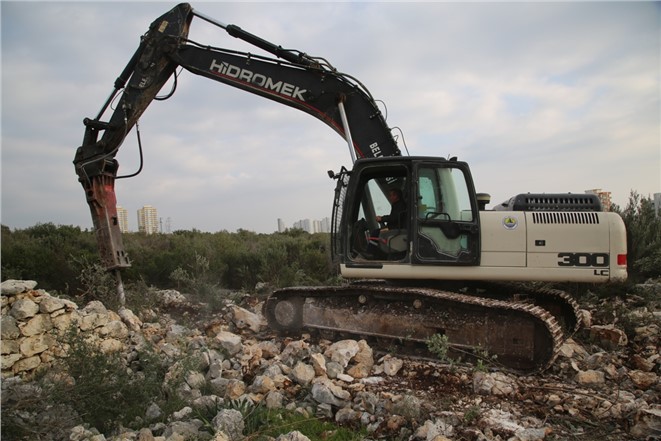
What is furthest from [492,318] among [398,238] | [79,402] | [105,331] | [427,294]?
[105,331]

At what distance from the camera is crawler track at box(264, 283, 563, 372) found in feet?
16.5

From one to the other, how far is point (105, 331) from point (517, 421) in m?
4.38

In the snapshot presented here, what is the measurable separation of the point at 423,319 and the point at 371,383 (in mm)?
1221

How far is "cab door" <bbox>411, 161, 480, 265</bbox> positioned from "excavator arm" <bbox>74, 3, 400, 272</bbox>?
119cm

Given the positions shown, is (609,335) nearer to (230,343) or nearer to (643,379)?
(643,379)

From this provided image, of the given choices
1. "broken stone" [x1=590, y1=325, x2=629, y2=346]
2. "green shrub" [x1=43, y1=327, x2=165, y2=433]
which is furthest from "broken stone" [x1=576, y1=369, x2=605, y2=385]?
"green shrub" [x1=43, y1=327, x2=165, y2=433]

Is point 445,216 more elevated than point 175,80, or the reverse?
→ point 175,80

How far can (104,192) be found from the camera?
285 inches

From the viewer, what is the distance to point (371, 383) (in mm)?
4660

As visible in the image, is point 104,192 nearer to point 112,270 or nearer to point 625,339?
point 112,270

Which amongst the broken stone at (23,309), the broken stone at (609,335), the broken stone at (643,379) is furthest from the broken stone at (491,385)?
the broken stone at (23,309)

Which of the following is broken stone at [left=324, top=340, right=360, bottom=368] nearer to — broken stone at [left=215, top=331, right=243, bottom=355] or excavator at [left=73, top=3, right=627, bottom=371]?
excavator at [left=73, top=3, right=627, bottom=371]

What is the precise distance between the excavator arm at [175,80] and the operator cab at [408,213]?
759 mm

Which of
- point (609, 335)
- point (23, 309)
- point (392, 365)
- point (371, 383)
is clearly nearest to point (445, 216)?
point (392, 365)
